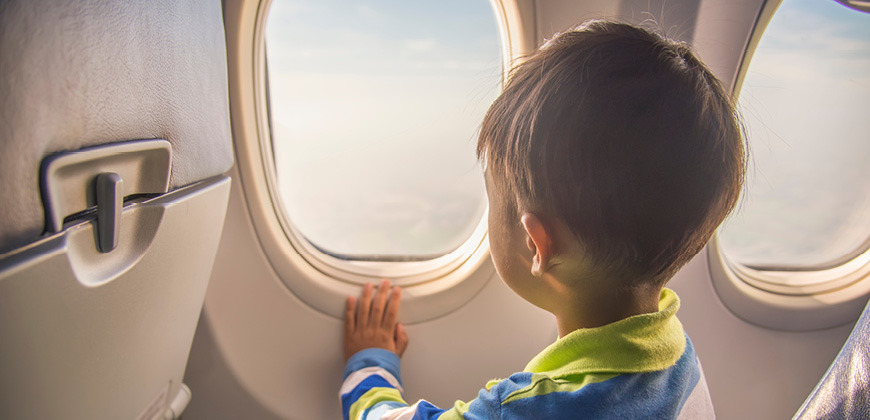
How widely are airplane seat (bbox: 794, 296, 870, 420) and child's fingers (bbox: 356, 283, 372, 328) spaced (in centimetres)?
90

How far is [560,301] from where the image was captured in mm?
848

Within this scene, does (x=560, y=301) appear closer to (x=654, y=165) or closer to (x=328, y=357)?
(x=654, y=165)

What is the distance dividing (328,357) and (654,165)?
0.96 m

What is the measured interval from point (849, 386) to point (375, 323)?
952 millimetres

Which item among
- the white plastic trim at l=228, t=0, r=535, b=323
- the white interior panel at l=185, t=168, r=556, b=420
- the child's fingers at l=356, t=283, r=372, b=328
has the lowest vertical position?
the white interior panel at l=185, t=168, r=556, b=420

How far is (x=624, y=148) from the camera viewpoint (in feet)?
2.20

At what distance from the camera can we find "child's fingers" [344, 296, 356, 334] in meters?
1.31

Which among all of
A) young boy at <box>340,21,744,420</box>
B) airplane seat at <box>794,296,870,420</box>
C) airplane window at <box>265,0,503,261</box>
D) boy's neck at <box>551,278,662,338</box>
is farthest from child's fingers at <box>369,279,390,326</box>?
airplane seat at <box>794,296,870,420</box>

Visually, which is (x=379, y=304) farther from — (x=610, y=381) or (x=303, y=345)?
(x=610, y=381)

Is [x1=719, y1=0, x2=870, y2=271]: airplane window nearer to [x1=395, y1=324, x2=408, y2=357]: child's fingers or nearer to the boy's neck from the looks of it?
the boy's neck

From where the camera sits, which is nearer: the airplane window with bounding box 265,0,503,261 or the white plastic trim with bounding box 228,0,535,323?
the white plastic trim with bounding box 228,0,535,323

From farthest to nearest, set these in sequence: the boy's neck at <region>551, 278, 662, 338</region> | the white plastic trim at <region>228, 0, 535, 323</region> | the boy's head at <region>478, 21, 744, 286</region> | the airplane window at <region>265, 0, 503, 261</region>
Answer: the airplane window at <region>265, 0, 503, 261</region>, the white plastic trim at <region>228, 0, 535, 323</region>, the boy's neck at <region>551, 278, 662, 338</region>, the boy's head at <region>478, 21, 744, 286</region>

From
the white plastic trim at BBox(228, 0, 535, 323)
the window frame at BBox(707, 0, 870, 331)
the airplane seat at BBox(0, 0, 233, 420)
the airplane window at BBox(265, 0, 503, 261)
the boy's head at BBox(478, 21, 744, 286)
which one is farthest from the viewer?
the window frame at BBox(707, 0, 870, 331)

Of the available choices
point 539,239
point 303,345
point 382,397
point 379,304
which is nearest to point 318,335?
point 303,345
